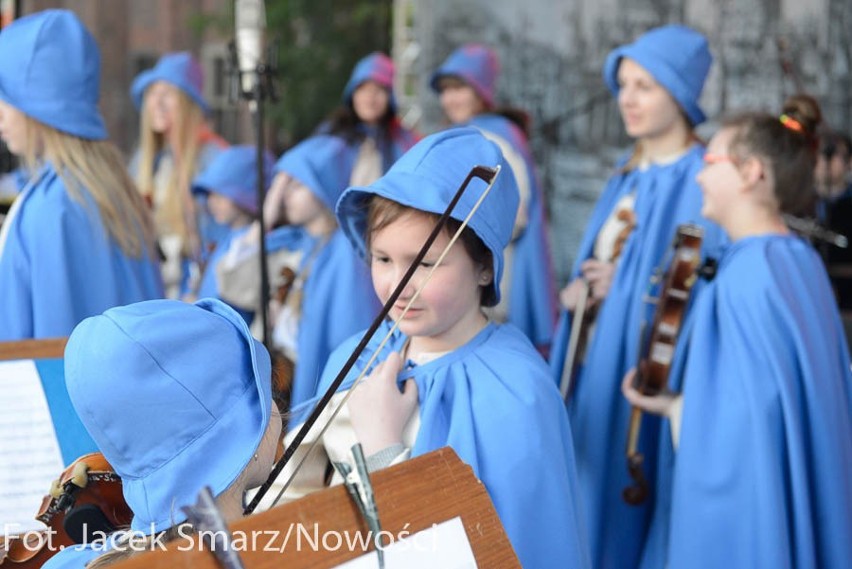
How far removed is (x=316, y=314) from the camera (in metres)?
4.86

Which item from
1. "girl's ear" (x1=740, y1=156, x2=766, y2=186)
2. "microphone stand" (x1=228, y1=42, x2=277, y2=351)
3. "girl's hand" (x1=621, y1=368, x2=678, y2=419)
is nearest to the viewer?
"girl's ear" (x1=740, y1=156, x2=766, y2=186)

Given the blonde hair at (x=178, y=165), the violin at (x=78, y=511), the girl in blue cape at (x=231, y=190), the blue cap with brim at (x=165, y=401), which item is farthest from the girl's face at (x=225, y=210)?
the blue cap with brim at (x=165, y=401)

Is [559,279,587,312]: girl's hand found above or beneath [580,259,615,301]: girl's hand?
beneath

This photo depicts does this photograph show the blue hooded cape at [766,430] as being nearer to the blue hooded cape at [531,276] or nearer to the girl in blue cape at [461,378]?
the girl in blue cape at [461,378]

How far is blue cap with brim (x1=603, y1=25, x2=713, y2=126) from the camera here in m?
4.34

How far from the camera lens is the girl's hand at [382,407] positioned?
232 centimetres

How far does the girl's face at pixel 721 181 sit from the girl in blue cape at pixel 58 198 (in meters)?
1.91

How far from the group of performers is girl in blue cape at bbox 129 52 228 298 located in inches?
1.1

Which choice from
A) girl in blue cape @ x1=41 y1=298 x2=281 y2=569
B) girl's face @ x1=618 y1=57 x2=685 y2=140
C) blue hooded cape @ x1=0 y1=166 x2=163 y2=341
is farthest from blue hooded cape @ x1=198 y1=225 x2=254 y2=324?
girl in blue cape @ x1=41 y1=298 x2=281 y2=569

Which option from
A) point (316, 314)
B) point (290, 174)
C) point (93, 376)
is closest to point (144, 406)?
point (93, 376)

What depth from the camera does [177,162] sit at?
6363 millimetres

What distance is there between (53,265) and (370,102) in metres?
3.06

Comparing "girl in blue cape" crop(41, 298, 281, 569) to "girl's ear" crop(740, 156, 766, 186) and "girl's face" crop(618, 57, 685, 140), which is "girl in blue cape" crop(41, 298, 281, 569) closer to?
"girl's ear" crop(740, 156, 766, 186)

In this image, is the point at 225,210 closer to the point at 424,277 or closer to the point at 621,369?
the point at 621,369
